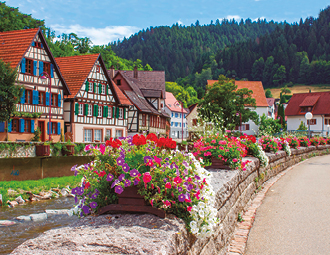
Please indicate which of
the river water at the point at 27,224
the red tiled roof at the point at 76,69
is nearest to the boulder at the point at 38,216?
the river water at the point at 27,224

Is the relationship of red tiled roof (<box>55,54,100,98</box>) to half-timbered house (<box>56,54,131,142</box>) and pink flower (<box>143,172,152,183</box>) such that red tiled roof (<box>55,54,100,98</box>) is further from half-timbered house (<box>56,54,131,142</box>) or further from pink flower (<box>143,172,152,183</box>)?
pink flower (<box>143,172,152,183</box>)

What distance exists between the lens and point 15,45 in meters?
27.8

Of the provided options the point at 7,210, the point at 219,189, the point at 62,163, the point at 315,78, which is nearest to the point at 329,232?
the point at 219,189

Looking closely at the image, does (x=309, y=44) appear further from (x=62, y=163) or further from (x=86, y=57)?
(x=62, y=163)

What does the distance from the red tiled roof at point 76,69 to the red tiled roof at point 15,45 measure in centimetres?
667

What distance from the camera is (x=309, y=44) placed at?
16138 cm

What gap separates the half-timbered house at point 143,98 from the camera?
43656 millimetres

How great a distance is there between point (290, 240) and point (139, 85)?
49372mm

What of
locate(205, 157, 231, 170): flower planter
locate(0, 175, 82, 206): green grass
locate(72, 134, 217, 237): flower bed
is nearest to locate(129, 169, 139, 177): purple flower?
locate(72, 134, 217, 237): flower bed

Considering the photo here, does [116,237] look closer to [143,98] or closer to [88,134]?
[88,134]

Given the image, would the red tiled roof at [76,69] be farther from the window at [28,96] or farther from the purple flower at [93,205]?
the purple flower at [93,205]

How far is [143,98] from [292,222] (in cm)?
4427

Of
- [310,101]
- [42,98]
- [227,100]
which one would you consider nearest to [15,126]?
[42,98]

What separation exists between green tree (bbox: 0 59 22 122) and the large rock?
897 inches
